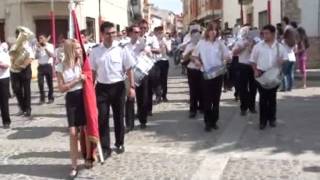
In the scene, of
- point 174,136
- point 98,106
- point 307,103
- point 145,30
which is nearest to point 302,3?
point 307,103

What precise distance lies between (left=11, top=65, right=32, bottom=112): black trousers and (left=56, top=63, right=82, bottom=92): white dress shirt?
17.7 feet

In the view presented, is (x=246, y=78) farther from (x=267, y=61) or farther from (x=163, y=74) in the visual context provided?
(x=163, y=74)

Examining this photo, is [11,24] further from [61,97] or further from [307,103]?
[307,103]

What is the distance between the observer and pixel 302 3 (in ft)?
74.6

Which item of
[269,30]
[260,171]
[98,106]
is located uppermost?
[269,30]

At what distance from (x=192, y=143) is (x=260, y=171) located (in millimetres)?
1868

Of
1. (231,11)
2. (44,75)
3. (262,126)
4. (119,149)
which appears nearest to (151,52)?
(262,126)

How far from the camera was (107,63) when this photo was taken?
324 inches

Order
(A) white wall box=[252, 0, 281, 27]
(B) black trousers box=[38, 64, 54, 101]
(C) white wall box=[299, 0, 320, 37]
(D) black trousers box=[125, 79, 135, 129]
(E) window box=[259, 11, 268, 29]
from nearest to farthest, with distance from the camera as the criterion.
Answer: (D) black trousers box=[125, 79, 135, 129] → (B) black trousers box=[38, 64, 54, 101] → (C) white wall box=[299, 0, 320, 37] → (A) white wall box=[252, 0, 281, 27] → (E) window box=[259, 11, 268, 29]

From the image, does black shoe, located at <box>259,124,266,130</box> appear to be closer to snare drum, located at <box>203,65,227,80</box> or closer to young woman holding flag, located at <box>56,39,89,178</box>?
snare drum, located at <box>203,65,227,80</box>

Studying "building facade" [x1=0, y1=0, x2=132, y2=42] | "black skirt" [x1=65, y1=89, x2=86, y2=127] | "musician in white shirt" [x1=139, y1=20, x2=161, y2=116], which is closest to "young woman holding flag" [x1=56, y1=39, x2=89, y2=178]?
"black skirt" [x1=65, y1=89, x2=86, y2=127]

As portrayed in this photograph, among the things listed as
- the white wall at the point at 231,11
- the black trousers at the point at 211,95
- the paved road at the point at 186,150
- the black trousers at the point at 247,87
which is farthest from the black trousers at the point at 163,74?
the white wall at the point at 231,11

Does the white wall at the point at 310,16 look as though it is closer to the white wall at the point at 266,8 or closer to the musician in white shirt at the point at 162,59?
the white wall at the point at 266,8

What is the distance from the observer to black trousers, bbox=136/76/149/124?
10492 millimetres
